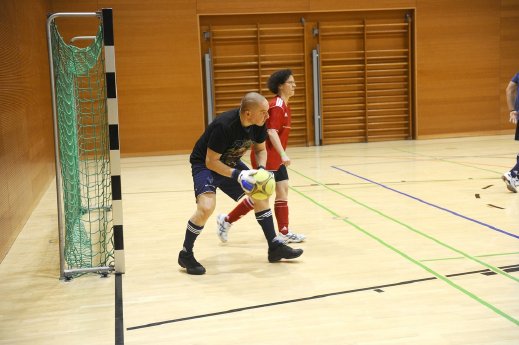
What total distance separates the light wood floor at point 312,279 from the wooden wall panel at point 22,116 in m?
0.34

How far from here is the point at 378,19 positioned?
14.7 meters

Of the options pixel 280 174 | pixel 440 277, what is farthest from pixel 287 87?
pixel 440 277

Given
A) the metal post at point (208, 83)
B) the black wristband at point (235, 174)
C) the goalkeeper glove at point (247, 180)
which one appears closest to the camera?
the goalkeeper glove at point (247, 180)

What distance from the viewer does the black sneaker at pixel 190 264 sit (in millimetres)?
5148

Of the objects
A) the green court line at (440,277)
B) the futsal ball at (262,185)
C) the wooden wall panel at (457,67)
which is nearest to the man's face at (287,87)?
the futsal ball at (262,185)

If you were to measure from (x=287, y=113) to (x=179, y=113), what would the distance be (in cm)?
847

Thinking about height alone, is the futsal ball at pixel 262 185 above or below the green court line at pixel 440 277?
above

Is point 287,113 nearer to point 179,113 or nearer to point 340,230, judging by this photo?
point 340,230

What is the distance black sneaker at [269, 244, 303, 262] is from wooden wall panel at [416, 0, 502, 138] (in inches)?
413

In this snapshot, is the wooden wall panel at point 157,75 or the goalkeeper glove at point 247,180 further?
the wooden wall panel at point 157,75

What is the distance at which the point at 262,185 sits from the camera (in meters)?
4.71

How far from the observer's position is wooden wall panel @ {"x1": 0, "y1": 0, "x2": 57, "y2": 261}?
253 inches

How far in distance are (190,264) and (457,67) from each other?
38.1 ft

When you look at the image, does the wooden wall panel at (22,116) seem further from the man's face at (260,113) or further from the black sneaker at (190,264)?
the man's face at (260,113)
